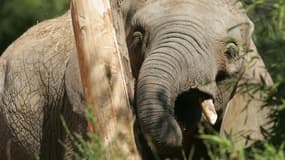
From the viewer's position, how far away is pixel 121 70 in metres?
9.05

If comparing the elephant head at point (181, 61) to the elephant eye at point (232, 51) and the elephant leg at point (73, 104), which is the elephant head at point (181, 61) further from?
the elephant leg at point (73, 104)

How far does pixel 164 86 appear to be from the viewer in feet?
27.7

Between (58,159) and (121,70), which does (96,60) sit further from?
(58,159)

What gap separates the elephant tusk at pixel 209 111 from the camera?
8.84m

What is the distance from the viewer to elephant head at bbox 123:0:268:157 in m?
8.47

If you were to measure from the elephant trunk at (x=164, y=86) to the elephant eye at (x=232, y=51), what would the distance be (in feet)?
1.49

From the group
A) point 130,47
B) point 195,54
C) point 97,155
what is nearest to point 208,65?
point 195,54

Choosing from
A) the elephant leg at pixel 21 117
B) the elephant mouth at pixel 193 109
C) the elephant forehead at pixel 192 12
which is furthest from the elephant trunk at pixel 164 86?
the elephant leg at pixel 21 117

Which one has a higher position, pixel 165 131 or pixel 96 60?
pixel 96 60

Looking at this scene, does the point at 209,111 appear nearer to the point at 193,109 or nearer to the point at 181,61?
the point at 193,109

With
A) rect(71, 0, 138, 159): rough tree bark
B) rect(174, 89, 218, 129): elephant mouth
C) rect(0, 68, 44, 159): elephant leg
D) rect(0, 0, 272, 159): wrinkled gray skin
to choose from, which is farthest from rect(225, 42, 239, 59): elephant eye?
rect(0, 68, 44, 159): elephant leg

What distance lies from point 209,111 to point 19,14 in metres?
7.43

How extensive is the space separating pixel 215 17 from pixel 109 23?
73 cm

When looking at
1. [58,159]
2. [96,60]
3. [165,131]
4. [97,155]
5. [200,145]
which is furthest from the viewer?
[58,159]
